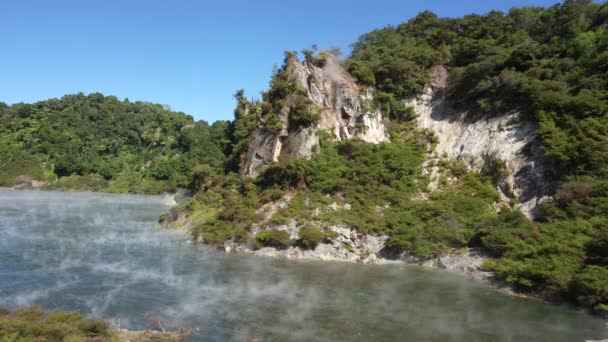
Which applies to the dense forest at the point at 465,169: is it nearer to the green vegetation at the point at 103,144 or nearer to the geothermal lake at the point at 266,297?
the geothermal lake at the point at 266,297

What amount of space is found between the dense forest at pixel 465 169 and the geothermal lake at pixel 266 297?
Result: 3044 millimetres

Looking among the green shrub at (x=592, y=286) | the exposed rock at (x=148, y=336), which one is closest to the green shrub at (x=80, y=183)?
the exposed rock at (x=148, y=336)

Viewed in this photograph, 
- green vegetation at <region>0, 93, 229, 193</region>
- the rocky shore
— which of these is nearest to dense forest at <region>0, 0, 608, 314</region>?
the rocky shore

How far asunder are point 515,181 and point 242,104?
180ft

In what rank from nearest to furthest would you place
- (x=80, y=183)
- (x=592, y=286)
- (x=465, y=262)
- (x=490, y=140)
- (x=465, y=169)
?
1. (x=592, y=286)
2. (x=465, y=262)
3. (x=465, y=169)
4. (x=490, y=140)
5. (x=80, y=183)

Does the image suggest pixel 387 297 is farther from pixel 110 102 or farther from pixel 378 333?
pixel 110 102

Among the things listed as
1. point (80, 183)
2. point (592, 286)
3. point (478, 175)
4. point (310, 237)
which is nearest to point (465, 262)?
point (592, 286)

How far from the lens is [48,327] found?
12.6m

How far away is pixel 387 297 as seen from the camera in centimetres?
2088

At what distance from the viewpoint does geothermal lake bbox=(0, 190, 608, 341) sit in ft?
53.4

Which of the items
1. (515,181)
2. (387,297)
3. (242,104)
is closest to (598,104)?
(515,181)

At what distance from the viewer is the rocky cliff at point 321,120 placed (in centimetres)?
4075

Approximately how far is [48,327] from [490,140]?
35.7 meters

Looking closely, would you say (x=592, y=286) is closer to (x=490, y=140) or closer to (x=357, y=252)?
(x=357, y=252)
